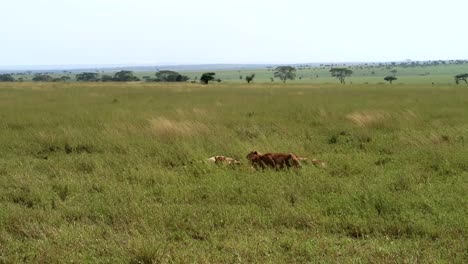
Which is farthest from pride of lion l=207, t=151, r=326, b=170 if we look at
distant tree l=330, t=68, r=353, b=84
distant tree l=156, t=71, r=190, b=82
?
distant tree l=330, t=68, r=353, b=84

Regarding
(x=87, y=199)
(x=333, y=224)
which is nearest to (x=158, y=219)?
(x=87, y=199)

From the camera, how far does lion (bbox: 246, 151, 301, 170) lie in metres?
8.14

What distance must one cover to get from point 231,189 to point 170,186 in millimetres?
969

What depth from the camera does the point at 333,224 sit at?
5.28m

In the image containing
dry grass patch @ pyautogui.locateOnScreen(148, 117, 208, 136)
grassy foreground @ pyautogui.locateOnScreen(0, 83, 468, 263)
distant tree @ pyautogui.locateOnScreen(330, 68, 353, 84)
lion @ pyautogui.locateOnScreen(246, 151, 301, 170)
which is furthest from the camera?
distant tree @ pyautogui.locateOnScreen(330, 68, 353, 84)

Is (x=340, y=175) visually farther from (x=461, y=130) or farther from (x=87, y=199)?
(x=461, y=130)

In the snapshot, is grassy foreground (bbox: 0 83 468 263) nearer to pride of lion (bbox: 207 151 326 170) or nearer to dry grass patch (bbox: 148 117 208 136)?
pride of lion (bbox: 207 151 326 170)

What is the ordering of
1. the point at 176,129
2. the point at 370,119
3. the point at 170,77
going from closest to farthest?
the point at 176,129, the point at 370,119, the point at 170,77

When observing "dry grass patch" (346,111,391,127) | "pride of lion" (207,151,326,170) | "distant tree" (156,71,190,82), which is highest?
"pride of lion" (207,151,326,170)

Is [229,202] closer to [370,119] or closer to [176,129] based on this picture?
[176,129]

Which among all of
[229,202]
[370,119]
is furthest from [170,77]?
[229,202]

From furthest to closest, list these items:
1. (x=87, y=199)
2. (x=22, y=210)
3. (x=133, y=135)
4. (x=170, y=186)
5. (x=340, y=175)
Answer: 1. (x=133, y=135)
2. (x=340, y=175)
3. (x=170, y=186)
4. (x=87, y=199)
5. (x=22, y=210)

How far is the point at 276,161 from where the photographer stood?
8.27 m

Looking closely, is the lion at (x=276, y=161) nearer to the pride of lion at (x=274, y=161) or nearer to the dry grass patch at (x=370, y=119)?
the pride of lion at (x=274, y=161)
